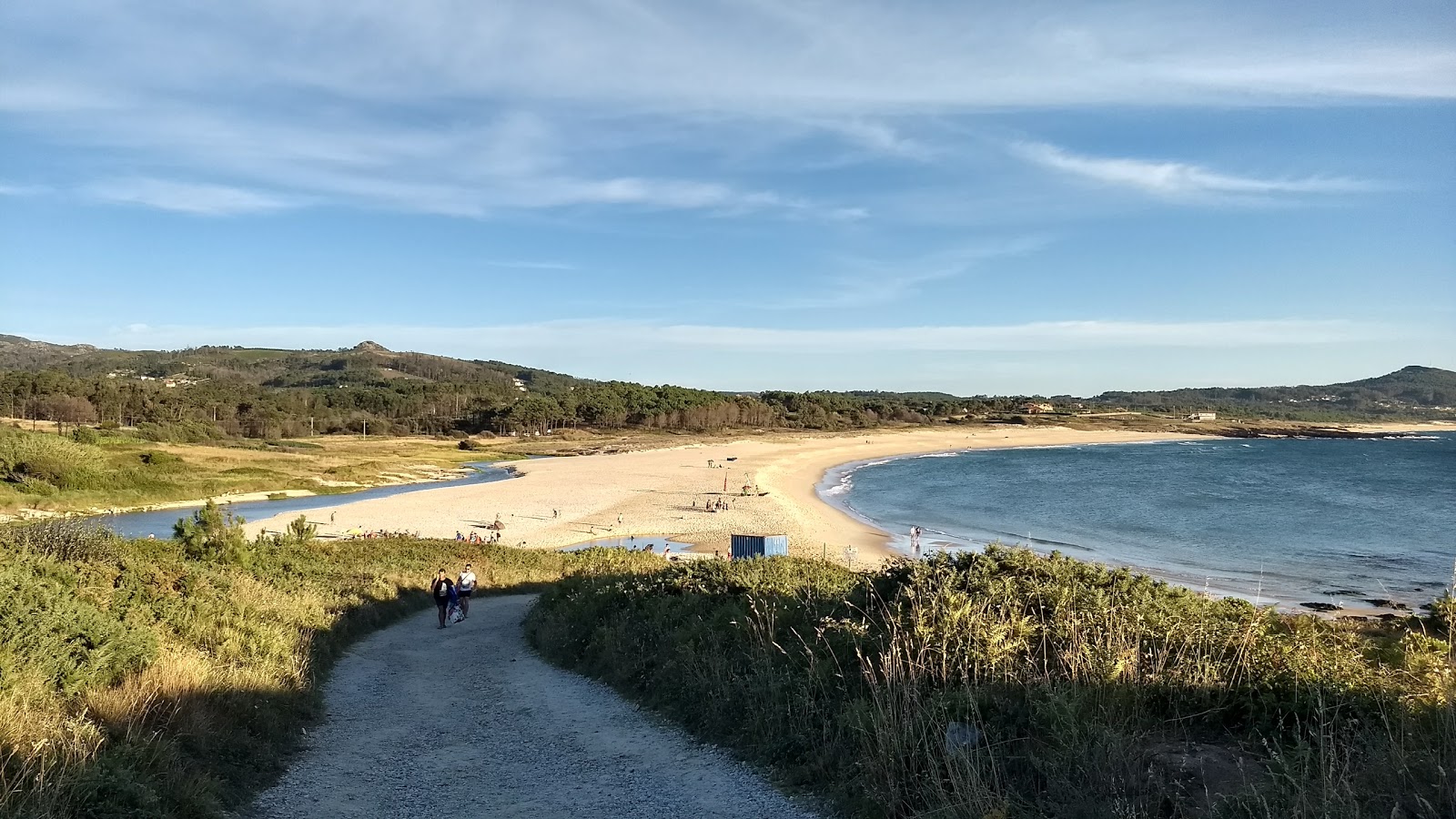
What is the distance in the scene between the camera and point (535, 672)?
12258 mm

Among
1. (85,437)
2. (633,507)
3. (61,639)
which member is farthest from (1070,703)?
(85,437)

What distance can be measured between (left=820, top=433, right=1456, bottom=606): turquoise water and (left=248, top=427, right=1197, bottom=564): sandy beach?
3.84m

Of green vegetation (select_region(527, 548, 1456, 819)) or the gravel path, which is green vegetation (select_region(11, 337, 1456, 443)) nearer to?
the gravel path

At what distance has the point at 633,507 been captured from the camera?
52312 millimetres

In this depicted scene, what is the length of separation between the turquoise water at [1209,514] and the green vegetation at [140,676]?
1341 centimetres

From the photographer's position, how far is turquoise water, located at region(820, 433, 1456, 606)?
104 ft

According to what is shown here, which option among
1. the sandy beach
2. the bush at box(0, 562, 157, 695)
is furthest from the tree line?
the bush at box(0, 562, 157, 695)

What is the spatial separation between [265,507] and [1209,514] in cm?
5862

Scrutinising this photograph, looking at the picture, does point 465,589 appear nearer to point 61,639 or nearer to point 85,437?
point 61,639

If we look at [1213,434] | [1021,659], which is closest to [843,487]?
[1021,659]

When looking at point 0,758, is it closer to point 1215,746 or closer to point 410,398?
point 1215,746

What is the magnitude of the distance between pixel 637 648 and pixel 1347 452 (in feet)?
447

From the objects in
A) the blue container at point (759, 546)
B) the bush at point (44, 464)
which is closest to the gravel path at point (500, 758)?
the blue container at point (759, 546)

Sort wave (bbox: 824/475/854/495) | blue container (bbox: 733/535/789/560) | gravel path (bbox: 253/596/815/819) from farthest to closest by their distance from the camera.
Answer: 1. wave (bbox: 824/475/854/495)
2. blue container (bbox: 733/535/789/560)
3. gravel path (bbox: 253/596/815/819)
